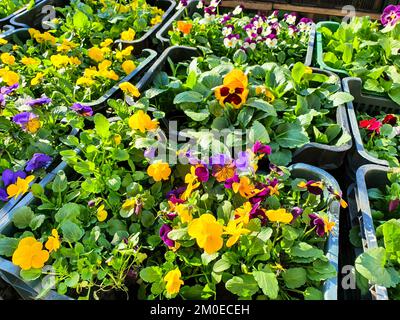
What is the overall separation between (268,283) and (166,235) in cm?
30

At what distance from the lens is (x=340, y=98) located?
1503 millimetres

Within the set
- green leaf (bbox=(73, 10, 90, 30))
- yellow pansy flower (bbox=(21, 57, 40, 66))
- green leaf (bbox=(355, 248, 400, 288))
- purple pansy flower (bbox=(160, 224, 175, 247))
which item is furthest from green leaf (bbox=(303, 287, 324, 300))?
green leaf (bbox=(73, 10, 90, 30))

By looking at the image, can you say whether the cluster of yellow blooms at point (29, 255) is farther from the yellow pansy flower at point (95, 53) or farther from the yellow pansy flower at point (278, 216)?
the yellow pansy flower at point (95, 53)

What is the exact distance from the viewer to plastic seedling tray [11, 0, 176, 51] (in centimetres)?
194

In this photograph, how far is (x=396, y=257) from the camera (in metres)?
1.00

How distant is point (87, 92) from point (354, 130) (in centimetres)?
108

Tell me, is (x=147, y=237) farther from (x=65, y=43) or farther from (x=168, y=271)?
(x=65, y=43)

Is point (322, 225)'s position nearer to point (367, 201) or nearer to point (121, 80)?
point (367, 201)

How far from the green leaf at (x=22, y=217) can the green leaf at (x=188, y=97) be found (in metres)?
0.66

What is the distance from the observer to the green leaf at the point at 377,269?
0.92m

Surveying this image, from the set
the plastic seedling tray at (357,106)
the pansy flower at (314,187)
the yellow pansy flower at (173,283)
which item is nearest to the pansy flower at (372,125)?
the plastic seedling tray at (357,106)

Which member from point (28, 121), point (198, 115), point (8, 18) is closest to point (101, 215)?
point (28, 121)

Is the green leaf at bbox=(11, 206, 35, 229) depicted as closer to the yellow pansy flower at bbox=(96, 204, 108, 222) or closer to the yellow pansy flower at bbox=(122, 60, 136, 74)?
the yellow pansy flower at bbox=(96, 204, 108, 222)
